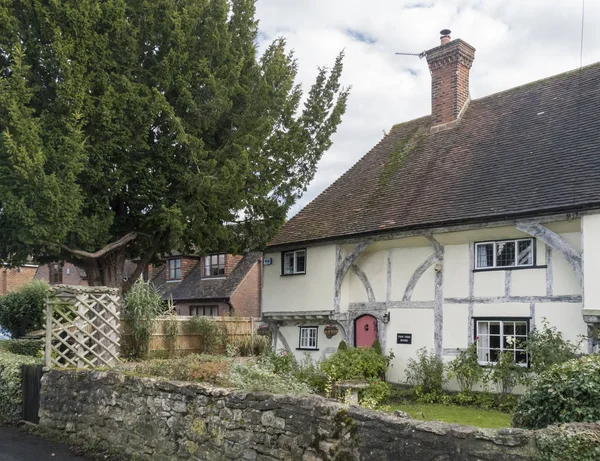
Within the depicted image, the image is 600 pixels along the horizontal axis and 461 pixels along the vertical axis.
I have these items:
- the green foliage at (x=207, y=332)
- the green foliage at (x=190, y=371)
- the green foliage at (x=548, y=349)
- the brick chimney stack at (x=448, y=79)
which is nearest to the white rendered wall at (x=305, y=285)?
the green foliage at (x=207, y=332)

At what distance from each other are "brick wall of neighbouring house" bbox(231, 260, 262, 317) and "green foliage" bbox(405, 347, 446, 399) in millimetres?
15448

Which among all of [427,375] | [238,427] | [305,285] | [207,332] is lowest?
[427,375]

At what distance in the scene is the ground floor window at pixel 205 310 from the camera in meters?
31.0

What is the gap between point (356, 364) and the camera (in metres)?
14.9

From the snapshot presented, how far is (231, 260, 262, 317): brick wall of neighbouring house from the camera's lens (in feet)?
98.2

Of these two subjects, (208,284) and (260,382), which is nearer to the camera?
(260,382)

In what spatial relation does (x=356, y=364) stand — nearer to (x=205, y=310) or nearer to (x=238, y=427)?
(x=238, y=427)

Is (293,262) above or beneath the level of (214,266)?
beneath

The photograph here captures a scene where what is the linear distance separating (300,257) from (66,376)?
33.6ft

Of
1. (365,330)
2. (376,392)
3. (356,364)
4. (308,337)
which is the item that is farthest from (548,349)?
(308,337)

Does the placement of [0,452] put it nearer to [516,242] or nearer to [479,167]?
[516,242]

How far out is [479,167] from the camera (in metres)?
16.2

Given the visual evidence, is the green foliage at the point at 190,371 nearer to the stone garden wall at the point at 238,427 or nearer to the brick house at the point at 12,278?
the stone garden wall at the point at 238,427

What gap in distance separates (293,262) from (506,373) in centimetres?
805
